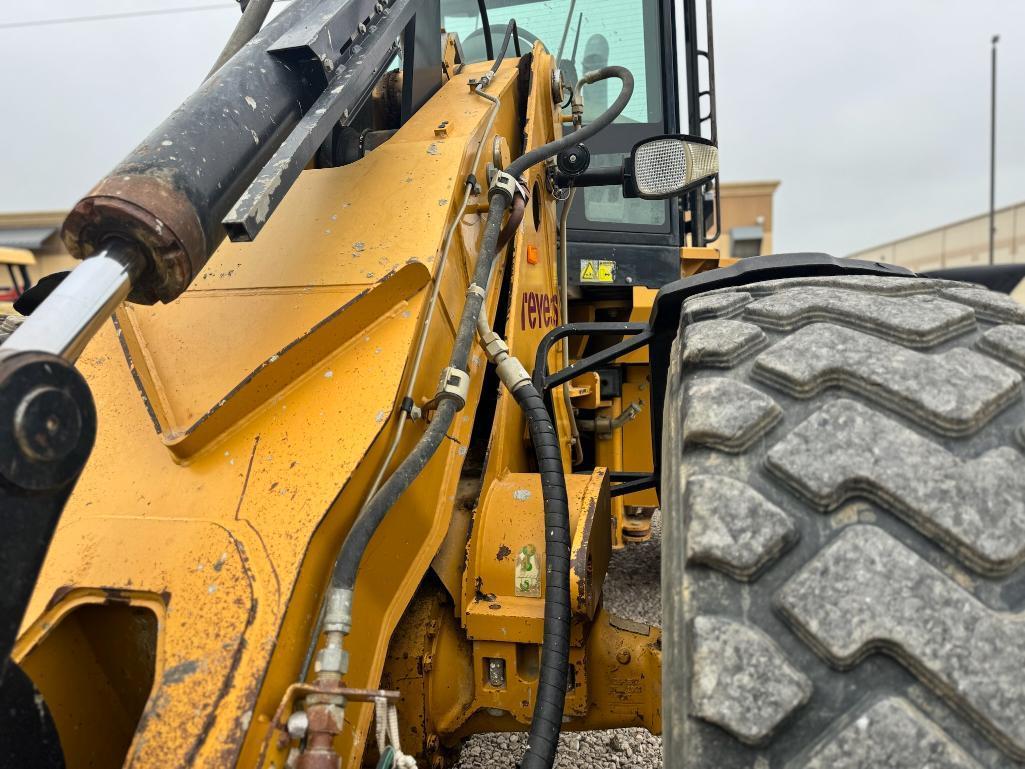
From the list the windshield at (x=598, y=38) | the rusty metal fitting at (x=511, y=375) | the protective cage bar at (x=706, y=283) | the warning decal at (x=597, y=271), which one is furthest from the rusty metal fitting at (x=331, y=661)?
the windshield at (x=598, y=38)

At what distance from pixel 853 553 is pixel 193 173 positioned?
1044 mm

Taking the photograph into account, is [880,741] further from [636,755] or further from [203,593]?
[636,755]

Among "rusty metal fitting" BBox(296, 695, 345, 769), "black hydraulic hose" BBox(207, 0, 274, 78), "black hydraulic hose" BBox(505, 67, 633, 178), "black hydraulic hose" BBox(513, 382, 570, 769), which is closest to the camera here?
"rusty metal fitting" BBox(296, 695, 345, 769)

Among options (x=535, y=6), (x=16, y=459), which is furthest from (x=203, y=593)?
(x=535, y=6)

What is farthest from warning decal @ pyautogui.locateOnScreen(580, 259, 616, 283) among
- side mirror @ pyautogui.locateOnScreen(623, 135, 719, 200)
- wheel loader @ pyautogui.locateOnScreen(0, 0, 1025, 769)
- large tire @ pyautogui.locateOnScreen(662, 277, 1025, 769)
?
large tire @ pyautogui.locateOnScreen(662, 277, 1025, 769)

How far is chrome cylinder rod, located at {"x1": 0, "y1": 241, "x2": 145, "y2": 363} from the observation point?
859mm

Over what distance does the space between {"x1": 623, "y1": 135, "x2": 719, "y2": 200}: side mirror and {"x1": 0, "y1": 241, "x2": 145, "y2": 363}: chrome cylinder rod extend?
4.85 ft

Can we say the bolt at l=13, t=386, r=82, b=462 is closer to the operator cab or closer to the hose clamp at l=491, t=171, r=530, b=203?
the hose clamp at l=491, t=171, r=530, b=203

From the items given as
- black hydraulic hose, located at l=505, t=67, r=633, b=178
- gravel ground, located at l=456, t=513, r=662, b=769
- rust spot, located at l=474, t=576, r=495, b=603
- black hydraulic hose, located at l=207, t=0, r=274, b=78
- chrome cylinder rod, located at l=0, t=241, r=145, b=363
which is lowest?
gravel ground, located at l=456, t=513, r=662, b=769

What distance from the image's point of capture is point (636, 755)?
109 inches

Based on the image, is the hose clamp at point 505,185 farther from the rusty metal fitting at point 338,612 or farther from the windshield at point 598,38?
the windshield at point 598,38

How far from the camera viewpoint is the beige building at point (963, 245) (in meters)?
24.8

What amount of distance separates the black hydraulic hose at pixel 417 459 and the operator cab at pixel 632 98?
1.92 m

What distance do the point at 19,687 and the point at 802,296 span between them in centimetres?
127
